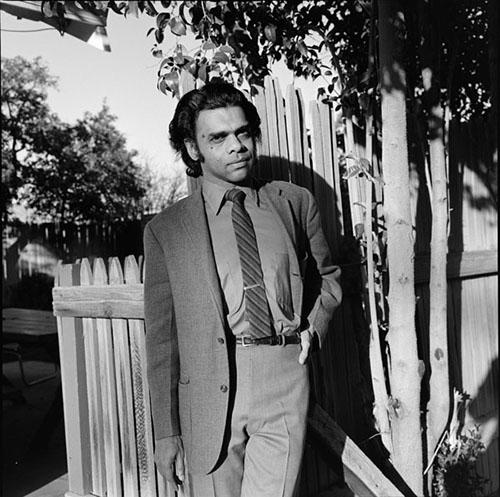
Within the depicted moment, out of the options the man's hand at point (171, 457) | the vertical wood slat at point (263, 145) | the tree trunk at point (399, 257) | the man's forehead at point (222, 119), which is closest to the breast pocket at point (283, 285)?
the man's forehead at point (222, 119)

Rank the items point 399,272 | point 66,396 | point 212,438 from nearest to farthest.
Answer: point 212,438
point 399,272
point 66,396

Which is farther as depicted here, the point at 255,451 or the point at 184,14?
the point at 184,14

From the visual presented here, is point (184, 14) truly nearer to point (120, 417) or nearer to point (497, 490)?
point (120, 417)

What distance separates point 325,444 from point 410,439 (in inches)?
22.9

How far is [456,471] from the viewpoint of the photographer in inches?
144

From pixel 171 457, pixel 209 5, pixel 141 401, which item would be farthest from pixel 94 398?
pixel 209 5

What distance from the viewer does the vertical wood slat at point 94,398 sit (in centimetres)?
362

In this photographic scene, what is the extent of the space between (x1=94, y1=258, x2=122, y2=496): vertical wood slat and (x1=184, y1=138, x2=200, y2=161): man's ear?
121cm

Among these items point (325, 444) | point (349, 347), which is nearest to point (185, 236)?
point (325, 444)

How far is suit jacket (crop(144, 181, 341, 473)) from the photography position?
2.26 m

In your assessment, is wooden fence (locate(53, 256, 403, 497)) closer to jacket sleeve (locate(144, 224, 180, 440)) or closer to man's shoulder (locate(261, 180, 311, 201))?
jacket sleeve (locate(144, 224, 180, 440))

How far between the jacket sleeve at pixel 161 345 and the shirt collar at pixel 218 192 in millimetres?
278

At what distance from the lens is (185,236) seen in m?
2.35

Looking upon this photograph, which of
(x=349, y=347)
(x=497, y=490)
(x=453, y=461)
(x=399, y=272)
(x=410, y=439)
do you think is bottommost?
(x=497, y=490)
